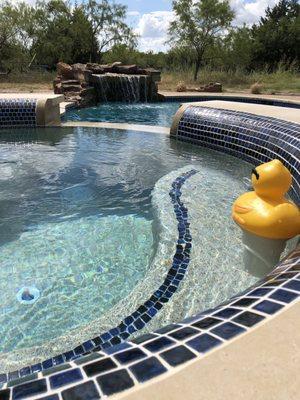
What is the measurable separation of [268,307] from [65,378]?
2.97 ft

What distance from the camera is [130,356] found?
1426mm

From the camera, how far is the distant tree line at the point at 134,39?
826 inches

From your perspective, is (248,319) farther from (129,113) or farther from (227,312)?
(129,113)

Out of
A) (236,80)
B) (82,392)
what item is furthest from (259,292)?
(236,80)

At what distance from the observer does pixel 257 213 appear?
3.17 metres

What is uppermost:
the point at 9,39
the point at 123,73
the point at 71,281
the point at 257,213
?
the point at 9,39

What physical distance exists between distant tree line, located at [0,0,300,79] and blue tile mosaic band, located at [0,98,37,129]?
1337 centimetres

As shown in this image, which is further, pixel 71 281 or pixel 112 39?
pixel 112 39

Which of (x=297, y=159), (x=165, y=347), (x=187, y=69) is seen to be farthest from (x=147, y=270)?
(x=187, y=69)

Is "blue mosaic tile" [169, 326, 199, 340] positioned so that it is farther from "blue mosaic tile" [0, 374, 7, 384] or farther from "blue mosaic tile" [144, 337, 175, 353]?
"blue mosaic tile" [0, 374, 7, 384]

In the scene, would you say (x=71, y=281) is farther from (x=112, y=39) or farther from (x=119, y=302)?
(x=112, y=39)

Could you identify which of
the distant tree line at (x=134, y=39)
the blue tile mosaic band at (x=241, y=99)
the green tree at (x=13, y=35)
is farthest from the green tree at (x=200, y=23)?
the green tree at (x=13, y=35)

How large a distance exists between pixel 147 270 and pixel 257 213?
3.39ft

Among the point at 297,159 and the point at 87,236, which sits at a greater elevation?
the point at 297,159
